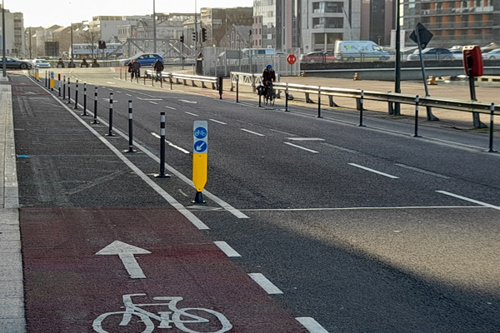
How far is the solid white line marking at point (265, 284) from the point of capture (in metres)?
7.15

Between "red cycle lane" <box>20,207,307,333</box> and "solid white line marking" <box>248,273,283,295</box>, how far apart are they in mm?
64

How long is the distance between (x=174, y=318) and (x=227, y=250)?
7.95 feet

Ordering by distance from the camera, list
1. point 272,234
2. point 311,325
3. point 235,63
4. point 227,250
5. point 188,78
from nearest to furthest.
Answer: point 311,325 < point 227,250 < point 272,234 < point 188,78 < point 235,63

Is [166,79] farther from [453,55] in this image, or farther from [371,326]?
[371,326]

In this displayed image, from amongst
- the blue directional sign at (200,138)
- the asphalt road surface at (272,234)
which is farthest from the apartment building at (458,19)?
the blue directional sign at (200,138)

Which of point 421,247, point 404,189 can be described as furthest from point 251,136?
point 421,247

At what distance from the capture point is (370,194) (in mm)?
12828

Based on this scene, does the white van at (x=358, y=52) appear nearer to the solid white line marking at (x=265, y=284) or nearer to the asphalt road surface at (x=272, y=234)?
the asphalt road surface at (x=272, y=234)

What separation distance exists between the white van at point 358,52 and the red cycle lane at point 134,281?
310 feet

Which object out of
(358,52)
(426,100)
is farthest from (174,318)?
(358,52)

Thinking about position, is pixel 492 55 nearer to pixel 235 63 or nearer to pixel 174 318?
pixel 235 63

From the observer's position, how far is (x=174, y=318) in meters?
6.37

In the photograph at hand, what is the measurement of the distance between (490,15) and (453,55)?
3229 cm

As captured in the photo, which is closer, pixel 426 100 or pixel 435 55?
pixel 426 100
